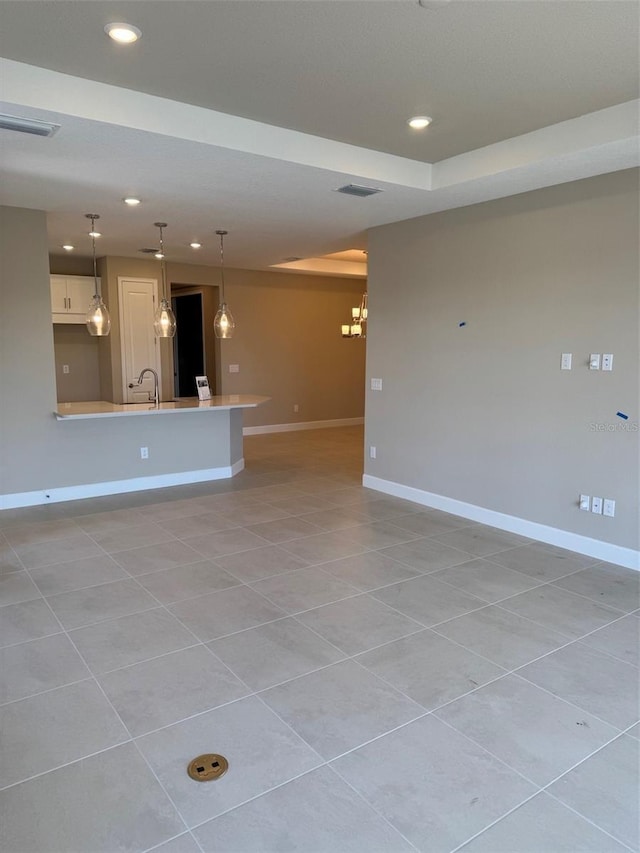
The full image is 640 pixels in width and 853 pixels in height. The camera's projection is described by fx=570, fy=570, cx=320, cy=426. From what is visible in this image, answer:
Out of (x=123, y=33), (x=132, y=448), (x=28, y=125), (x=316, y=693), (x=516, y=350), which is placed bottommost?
(x=316, y=693)

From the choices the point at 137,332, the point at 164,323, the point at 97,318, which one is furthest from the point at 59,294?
the point at 97,318

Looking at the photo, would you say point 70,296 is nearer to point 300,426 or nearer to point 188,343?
point 188,343

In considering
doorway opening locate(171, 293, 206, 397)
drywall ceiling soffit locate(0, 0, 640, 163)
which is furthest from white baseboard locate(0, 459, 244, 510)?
drywall ceiling soffit locate(0, 0, 640, 163)

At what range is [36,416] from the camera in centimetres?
509

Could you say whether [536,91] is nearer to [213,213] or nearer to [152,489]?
[213,213]

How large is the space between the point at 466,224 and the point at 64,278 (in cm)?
503

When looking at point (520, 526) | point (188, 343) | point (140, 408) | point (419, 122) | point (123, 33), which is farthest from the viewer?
point (188, 343)

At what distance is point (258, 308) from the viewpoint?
28.9 feet

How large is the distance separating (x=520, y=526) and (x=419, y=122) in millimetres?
2952

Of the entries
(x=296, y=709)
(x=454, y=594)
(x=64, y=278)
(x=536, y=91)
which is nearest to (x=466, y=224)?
(x=536, y=91)

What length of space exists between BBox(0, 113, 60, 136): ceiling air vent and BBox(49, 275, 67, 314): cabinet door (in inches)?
173

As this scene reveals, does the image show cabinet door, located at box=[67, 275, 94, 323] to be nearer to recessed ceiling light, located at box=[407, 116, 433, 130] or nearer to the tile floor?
the tile floor

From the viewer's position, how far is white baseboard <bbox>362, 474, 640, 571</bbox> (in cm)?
382

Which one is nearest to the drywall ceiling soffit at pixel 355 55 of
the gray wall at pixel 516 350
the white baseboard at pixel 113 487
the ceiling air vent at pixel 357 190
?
the ceiling air vent at pixel 357 190
